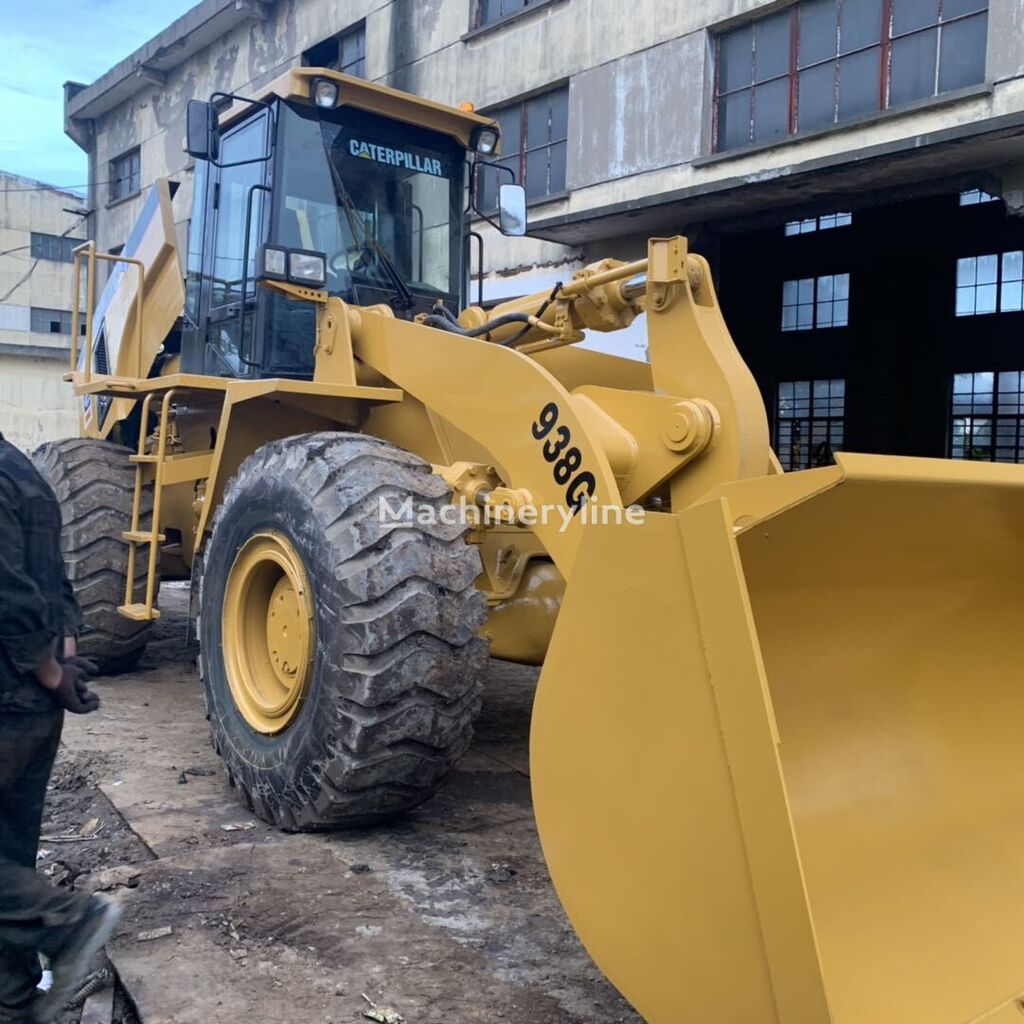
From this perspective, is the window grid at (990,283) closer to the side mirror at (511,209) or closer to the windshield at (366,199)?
the side mirror at (511,209)

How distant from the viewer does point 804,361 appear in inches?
736

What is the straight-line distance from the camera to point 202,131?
5129mm

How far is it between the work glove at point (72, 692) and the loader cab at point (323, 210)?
224 centimetres

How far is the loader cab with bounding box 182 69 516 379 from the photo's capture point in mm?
4961

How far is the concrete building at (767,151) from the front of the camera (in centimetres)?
962

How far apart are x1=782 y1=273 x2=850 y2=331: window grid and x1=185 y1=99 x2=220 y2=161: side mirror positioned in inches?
599

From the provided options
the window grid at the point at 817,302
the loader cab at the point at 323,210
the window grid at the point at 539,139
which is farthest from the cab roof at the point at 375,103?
the window grid at the point at 817,302

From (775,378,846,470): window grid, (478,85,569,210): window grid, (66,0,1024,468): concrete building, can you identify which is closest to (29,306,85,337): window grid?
(66,0,1024,468): concrete building

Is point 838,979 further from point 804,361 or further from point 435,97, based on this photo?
point 804,361

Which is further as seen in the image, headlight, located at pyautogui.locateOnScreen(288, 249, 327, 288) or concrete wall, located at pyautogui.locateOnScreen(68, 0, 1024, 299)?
concrete wall, located at pyautogui.locateOnScreen(68, 0, 1024, 299)

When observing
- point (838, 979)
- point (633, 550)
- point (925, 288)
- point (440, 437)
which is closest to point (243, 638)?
point (440, 437)

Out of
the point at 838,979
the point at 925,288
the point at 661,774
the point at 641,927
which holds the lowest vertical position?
the point at 838,979

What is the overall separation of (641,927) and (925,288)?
17186mm

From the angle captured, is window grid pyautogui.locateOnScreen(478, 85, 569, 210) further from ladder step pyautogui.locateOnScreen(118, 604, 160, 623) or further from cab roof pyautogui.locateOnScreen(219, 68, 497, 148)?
ladder step pyautogui.locateOnScreen(118, 604, 160, 623)
